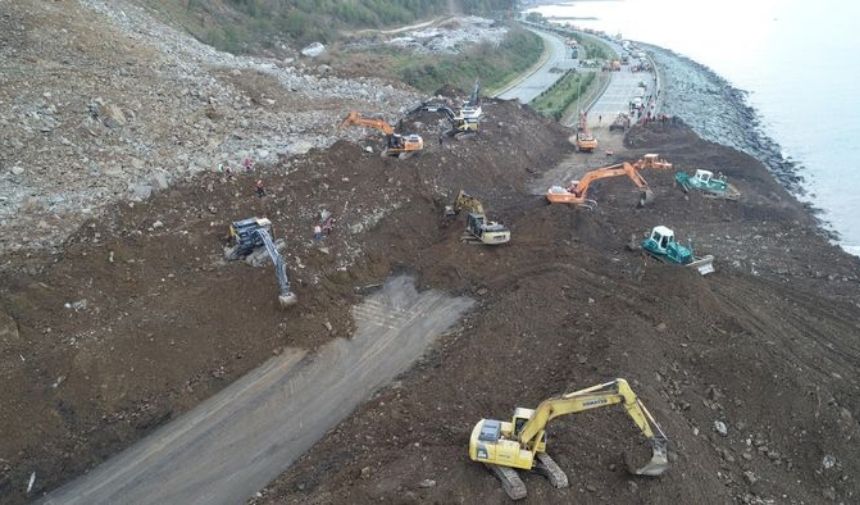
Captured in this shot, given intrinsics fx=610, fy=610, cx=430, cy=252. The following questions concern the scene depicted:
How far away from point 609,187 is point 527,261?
539 inches

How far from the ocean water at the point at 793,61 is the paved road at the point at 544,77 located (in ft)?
69.2

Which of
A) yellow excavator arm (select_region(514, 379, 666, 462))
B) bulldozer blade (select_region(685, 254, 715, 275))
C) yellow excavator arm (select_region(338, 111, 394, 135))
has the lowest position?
bulldozer blade (select_region(685, 254, 715, 275))

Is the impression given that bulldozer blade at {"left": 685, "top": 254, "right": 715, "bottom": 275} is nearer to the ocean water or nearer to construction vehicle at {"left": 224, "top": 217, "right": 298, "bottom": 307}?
the ocean water

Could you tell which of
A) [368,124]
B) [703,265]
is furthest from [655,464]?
[368,124]

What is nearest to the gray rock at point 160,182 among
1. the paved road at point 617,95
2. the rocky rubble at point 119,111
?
the rocky rubble at point 119,111

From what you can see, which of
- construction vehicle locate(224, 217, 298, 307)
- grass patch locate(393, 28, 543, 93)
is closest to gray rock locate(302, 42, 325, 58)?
grass patch locate(393, 28, 543, 93)

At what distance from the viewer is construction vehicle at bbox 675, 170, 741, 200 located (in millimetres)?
34625

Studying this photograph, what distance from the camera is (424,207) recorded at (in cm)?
2984

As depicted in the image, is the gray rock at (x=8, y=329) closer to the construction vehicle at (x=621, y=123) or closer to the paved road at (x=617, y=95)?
the construction vehicle at (x=621, y=123)

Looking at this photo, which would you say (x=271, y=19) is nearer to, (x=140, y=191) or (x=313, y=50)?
(x=313, y=50)

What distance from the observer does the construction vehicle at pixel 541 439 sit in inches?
553

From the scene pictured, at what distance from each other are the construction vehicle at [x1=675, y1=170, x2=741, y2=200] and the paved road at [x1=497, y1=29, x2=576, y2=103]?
2427 cm

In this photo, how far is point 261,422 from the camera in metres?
18.4

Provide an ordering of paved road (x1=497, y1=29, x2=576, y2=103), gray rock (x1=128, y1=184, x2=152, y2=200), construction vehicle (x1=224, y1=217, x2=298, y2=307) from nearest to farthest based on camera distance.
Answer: construction vehicle (x1=224, y1=217, x2=298, y2=307)
gray rock (x1=128, y1=184, x2=152, y2=200)
paved road (x1=497, y1=29, x2=576, y2=103)
